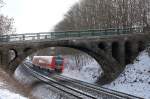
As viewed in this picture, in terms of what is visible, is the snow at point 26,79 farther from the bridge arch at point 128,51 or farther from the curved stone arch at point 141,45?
the curved stone arch at point 141,45

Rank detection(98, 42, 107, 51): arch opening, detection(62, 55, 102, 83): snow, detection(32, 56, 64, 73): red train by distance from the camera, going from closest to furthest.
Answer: detection(98, 42, 107, 51): arch opening
detection(62, 55, 102, 83): snow
detection(32, 56, 64, 73): red train

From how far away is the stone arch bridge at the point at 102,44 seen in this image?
43.4 m

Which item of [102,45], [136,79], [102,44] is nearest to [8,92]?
[136,79]

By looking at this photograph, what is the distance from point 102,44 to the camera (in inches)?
1868

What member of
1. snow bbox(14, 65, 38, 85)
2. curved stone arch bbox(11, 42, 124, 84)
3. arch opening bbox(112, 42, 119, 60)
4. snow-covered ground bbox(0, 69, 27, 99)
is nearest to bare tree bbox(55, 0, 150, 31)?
arch opening bbox(112, 42, 119, 60)

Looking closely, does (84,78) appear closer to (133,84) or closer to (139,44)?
(139,44)

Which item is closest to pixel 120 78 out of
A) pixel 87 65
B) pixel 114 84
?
pixel 114 84

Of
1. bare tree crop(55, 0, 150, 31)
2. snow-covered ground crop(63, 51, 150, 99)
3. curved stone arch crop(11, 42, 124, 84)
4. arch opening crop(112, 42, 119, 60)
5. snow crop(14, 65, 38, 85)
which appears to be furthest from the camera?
bare tree crop(55, 0, 150, 31)

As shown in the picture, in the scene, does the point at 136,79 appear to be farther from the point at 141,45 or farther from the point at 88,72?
the point at 88,72

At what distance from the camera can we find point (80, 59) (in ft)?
227

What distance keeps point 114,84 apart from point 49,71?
21680mm

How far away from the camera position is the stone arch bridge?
4344 cm

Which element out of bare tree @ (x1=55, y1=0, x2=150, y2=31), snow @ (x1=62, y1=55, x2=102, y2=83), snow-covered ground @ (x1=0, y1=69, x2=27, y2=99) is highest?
bare tree @ (x1=55, y1=0, x2=150, y2=31)

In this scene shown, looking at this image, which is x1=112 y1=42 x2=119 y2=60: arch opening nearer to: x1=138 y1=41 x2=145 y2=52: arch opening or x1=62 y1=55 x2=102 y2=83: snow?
x1=138 y1=41 x2=145 y2=52: arch opening
